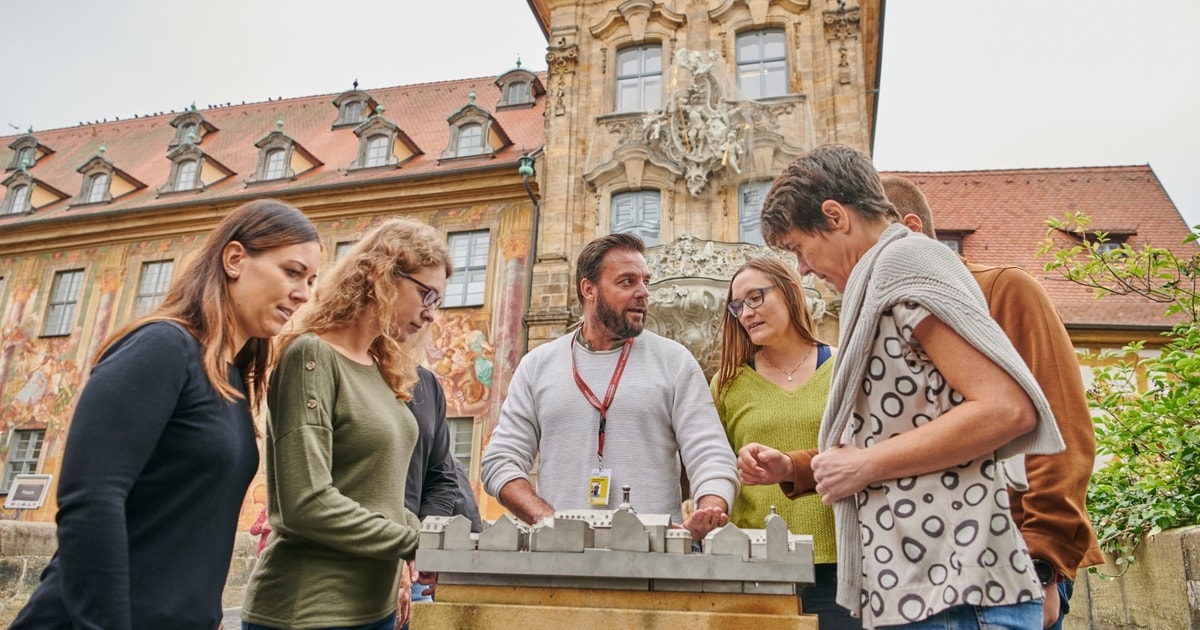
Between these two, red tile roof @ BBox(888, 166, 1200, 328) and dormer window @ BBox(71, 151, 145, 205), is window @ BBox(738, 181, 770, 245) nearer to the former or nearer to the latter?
red tile roof @ BBox(888, 166, 1200, 328)

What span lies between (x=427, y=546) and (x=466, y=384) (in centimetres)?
1177

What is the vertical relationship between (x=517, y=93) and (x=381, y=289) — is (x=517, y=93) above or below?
above

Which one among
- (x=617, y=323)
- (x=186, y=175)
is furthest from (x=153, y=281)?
(x=617, y=323)

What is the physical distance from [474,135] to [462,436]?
22.2 ft

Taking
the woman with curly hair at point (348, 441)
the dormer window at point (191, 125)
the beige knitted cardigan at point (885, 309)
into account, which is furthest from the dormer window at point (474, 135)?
the beige knitted cardigan at point (885, 309)

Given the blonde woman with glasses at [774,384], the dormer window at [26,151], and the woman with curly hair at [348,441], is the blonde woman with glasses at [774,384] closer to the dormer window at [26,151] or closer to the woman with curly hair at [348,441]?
the woman with curly hair at [348,441]

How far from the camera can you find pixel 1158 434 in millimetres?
4277

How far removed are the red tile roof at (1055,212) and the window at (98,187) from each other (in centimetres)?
2005

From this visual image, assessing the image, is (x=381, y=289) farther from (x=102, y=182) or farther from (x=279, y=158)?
(x=102, y=182)

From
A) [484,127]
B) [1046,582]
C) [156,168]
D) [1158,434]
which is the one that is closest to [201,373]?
[1046,582]

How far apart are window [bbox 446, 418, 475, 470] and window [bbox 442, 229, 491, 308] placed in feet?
7.01

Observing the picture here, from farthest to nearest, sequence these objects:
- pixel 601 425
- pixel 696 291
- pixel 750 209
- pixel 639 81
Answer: pixel 639 81
pixel 750 209
pixel 696 291
pixel 601 425

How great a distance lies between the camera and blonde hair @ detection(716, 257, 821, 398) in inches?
116

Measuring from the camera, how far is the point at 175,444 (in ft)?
5.39
